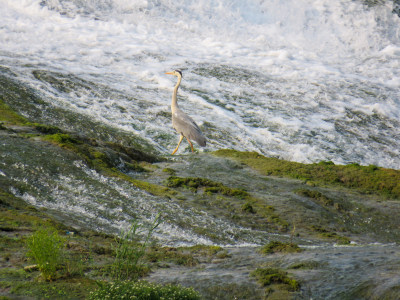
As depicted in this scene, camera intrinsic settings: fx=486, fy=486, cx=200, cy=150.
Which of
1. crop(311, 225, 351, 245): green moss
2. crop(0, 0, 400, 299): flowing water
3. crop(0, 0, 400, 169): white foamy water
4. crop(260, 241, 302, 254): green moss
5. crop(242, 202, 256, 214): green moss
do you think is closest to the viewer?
crop(260, 241, 302, 254): green moss

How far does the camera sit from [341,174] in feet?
43.1

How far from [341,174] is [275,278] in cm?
820

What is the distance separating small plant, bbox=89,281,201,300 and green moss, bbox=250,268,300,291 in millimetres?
1053

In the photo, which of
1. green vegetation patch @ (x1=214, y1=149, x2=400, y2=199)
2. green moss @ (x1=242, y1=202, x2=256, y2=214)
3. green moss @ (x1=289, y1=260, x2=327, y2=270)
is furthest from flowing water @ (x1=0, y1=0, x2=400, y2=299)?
green vegetation patch @ (x1=214, y1=149, x2=400, y2=199)

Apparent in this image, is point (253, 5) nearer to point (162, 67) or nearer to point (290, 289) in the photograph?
point (162, 67)

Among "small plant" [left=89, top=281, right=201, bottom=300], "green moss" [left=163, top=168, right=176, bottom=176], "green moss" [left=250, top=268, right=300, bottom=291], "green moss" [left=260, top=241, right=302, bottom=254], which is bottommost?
"green moss" [left=163, top=168, right=176, bottom=176]

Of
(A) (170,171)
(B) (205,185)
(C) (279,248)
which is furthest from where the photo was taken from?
(A) (170,171)

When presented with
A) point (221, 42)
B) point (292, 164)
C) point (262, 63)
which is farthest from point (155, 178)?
point (221, 42)

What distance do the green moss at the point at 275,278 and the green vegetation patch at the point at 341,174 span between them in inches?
284

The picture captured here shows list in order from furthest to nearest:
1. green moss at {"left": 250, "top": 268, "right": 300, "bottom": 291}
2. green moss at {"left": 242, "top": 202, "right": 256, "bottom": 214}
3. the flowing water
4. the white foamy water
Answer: the white foamy water, green moss at {"left": 242, "top": 202, "right": 256, "bottom": 214}, the flowing water, green moss at {"left": 250, "top": 268, "right": 300, "bottom": 291}

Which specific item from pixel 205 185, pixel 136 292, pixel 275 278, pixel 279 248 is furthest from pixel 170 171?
pixel 136 292

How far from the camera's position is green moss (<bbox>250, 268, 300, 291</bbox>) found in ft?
17.9

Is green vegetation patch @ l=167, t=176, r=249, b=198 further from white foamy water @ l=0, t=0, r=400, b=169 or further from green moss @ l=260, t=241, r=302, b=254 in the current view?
white foamy water @ l=0, t=0, r=400, b=169

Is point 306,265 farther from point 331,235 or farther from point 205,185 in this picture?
point 205,185
